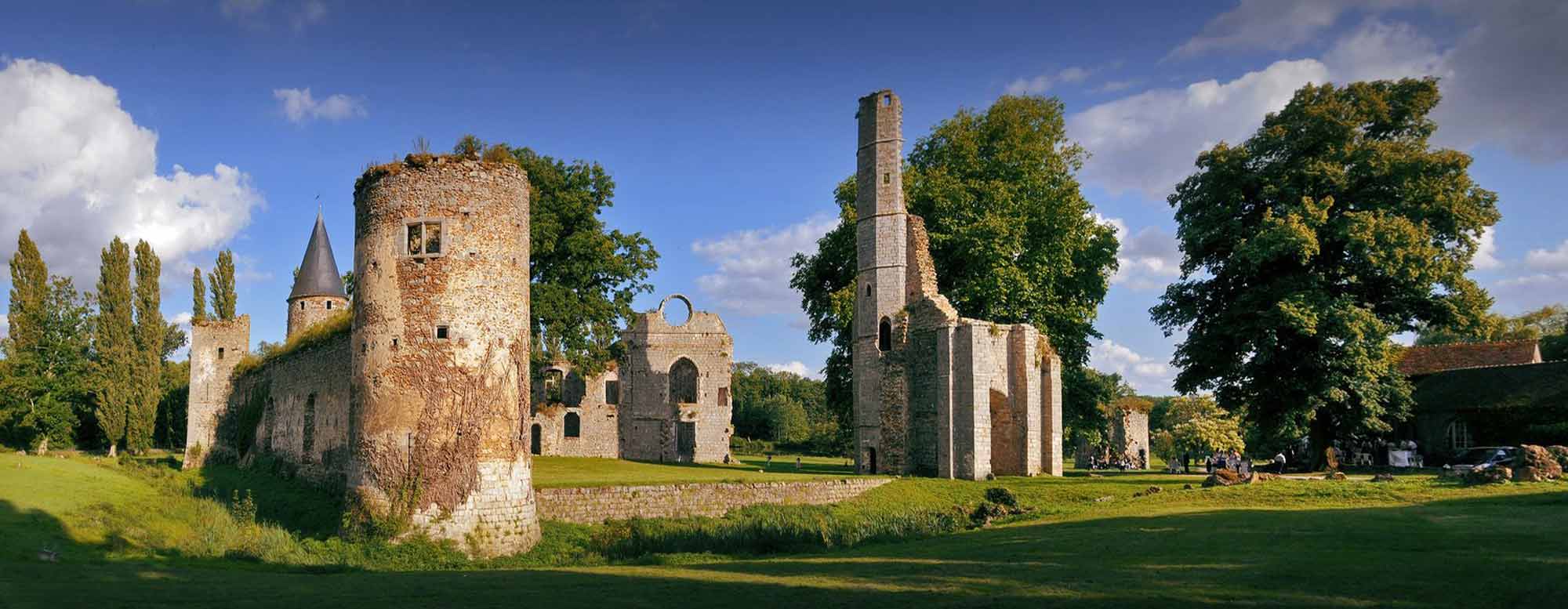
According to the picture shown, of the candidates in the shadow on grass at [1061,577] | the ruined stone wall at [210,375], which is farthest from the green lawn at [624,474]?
the ruined stone wall at [210,375]

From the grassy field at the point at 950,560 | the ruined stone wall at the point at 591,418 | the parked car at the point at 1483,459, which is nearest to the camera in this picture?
the grassy field at the point at 950,560

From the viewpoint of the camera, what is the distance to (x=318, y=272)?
4038cm

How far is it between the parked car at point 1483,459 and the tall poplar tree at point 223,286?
48.5 metres

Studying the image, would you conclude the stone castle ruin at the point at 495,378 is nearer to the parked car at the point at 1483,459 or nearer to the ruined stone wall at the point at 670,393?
the ruined stone wall at the point at 670,393

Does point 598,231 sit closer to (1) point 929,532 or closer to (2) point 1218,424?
(1) point 929,532

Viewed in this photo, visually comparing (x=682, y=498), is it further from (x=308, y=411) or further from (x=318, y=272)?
(x=318, y=272)

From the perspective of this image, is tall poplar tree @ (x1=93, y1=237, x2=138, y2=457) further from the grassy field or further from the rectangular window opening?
the rectangular window opening

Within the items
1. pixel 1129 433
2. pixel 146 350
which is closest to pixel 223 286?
pixel 146 350

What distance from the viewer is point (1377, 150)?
82.4 feet

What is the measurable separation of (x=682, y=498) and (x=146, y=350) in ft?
110

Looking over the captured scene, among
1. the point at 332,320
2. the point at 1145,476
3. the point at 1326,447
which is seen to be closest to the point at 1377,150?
the point at 1326,447

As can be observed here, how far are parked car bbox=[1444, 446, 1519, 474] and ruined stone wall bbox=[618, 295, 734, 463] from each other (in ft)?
83.7

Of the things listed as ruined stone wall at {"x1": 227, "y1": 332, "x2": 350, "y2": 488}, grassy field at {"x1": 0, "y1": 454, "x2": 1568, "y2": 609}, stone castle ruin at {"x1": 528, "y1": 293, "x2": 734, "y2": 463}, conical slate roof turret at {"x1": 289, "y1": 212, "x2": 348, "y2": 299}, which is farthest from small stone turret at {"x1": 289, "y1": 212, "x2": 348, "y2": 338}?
grassy field at {"x1": 0, "y1": 454, "x2": 1568, "y2": 609}

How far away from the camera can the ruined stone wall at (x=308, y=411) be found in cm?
2338
